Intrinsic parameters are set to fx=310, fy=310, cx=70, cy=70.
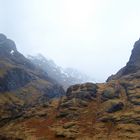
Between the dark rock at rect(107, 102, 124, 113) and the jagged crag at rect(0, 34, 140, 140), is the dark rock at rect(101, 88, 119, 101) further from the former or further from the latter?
the dark rock at rect(107, 102, 124, 113)

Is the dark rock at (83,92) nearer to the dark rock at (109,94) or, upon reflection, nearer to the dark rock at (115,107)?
the dark rock at (109,94)

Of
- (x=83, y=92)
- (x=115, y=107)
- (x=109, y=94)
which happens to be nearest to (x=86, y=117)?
(x=115, y=107)

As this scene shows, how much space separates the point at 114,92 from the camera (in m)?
146

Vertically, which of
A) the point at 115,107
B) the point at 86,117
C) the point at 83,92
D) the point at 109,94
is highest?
the point at 83,92

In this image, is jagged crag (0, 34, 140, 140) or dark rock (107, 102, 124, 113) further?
dark rock (107, 102, 124, 113)

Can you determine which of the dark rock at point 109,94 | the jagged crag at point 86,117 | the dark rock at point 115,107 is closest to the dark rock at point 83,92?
the jagged crag at point 86,117

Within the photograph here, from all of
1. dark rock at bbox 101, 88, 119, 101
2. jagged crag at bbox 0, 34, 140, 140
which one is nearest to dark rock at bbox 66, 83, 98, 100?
jagged crag at bbox 0, 34, 140, 140

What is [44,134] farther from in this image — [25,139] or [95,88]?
[95,88]

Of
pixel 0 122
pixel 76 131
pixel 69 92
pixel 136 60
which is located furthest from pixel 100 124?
pixel 136 60

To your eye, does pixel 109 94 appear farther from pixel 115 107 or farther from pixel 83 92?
pixel 115 107

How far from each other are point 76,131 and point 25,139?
61.0 ft

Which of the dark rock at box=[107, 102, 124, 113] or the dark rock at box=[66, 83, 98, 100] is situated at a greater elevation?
the dark rock at box=[66, 83, 98, 100]

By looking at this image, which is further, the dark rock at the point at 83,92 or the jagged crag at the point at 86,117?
the dark rock at the point at 83,92

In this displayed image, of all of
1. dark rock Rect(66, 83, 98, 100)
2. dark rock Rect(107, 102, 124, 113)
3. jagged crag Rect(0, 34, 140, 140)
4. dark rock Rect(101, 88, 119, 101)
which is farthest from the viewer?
dark rock Rect(66, 83, 98, 100)
